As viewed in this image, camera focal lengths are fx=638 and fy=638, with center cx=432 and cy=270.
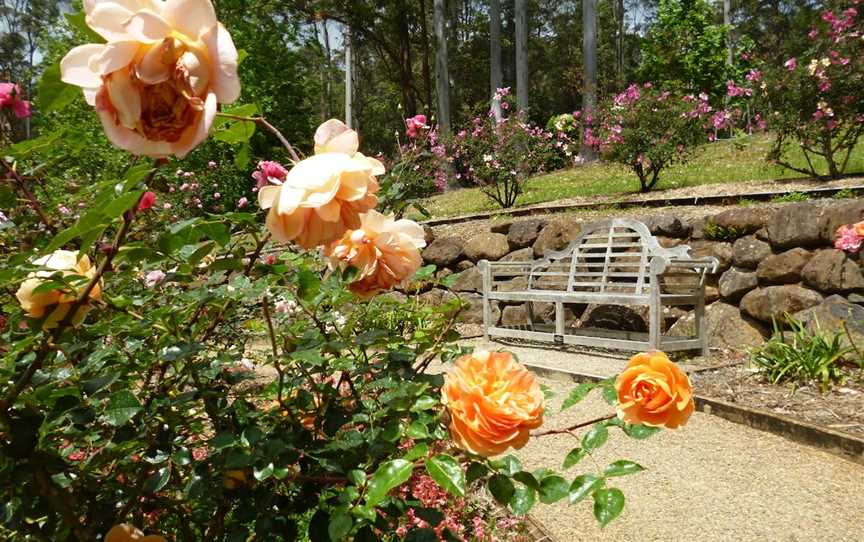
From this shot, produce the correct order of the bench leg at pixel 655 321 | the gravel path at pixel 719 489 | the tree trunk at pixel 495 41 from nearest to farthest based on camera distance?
1. the gravel path at pixel 719 489
2. the bench leg at pixel 655 321
3. the tree trunk at pixel 495 41

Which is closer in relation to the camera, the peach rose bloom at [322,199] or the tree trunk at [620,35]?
the peach rose bloom at [322,199]

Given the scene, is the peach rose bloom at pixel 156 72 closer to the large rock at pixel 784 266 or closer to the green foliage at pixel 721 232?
the large rock at pixel 784 266

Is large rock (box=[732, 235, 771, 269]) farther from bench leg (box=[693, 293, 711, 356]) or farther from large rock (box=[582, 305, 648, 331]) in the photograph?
large rock (box=[582, 305, 648, 331])

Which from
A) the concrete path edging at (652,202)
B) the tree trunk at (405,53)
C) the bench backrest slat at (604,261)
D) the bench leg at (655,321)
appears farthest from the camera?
the tree trunk at (405,53)

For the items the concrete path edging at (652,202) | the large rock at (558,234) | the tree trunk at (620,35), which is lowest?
the large rock at (558,234)

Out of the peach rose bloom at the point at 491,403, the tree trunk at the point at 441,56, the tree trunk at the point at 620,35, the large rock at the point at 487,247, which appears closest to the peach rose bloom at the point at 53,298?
the peach rose bloom at the point at 491,403

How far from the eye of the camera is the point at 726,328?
500 cm

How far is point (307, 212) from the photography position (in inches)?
24.0

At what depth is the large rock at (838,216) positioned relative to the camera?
14.2 feet

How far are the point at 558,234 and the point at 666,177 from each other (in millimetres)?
4179

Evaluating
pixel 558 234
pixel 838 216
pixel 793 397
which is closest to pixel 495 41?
pixel 558 234

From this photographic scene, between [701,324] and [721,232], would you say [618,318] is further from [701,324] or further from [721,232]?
[721,232]

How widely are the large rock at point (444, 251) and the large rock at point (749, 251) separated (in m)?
3.20

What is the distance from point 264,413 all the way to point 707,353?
446 cm
